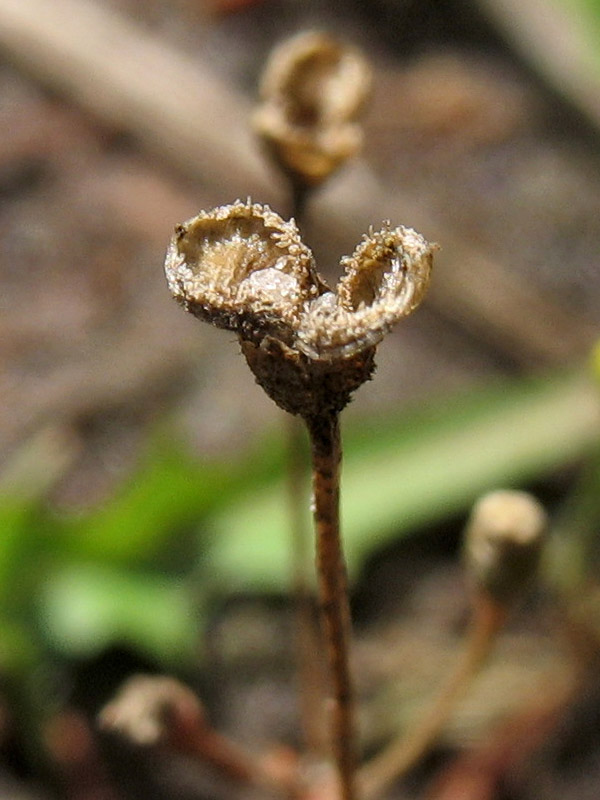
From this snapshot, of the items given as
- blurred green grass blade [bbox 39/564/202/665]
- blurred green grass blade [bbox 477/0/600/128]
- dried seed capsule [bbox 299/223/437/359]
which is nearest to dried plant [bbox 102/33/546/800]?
dried seed capsule [bbox 299/223/437/359]

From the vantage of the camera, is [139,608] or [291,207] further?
[139,608]

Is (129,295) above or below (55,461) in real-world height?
above

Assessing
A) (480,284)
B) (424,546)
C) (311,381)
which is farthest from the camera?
(480,284)

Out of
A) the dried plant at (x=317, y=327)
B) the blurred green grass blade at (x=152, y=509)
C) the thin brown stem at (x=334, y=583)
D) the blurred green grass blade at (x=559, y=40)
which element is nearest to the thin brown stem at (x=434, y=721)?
the dried plant at (x=317, y=327)

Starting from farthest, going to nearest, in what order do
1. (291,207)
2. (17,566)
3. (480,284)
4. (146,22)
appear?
1. (146,22)
2. (480,284)
3. (17,566)
4. (291,207)

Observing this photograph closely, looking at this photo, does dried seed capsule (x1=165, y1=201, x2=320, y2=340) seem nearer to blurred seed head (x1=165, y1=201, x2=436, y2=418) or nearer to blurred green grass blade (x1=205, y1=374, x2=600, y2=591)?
blurred seed head (x1=165, y1=201, x2=436, y2=418)

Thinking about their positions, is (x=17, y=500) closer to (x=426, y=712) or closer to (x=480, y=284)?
(x=426, y=712)

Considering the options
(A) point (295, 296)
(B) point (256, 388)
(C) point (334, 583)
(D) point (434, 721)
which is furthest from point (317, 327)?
(B) point (256, 388)

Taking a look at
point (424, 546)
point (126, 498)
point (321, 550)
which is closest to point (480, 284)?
point (424, 546)
